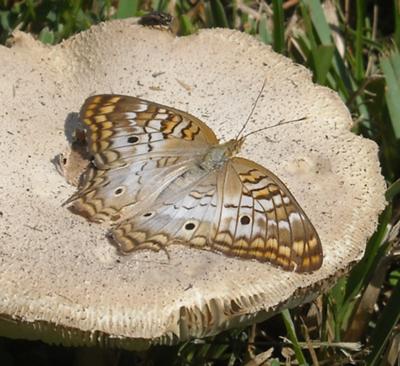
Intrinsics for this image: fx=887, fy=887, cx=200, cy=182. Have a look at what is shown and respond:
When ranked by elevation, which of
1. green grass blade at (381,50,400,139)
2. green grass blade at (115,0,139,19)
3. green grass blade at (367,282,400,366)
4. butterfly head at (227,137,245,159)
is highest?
butterfly head at (227,137,245,159)

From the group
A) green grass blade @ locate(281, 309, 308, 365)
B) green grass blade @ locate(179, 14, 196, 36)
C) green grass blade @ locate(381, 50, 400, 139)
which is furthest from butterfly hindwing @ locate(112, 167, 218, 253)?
green grass blade @ locate(179, 14, 196, 36)

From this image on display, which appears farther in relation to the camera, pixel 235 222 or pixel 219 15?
pixel 219 15

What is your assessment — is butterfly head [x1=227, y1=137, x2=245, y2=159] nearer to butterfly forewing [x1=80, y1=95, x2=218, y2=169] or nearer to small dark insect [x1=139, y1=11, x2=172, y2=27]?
butterfly forewing [x1=80, y1=95, x2=218, y2=169]

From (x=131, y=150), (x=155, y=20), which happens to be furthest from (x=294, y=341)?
(x=155, y=20)

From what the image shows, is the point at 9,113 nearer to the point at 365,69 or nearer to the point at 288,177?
the point at 288,177

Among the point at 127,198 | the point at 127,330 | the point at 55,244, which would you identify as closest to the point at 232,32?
the point at 127,198

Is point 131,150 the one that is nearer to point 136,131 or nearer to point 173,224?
point 136,131
